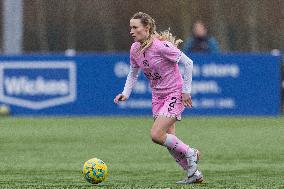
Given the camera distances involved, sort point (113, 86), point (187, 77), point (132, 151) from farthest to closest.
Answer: point (113, 86)
point (132, 151)
point (187, 77)

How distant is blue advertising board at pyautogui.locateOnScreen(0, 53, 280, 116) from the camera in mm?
22266

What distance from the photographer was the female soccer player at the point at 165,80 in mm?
11109

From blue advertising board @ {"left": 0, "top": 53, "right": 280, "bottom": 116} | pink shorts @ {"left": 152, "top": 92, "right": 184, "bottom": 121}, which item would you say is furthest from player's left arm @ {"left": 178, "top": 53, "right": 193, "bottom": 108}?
blue advertising board @ {"left": 0, "top": 53, "right": 280, "bottom": 116}

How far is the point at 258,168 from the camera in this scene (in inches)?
508

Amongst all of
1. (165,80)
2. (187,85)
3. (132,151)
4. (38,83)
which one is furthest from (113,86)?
(187,85)

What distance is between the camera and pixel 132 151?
50.3 ft

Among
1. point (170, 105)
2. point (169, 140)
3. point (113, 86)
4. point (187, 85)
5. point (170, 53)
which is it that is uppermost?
point (113, 86)

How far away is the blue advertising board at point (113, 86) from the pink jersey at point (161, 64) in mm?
10937

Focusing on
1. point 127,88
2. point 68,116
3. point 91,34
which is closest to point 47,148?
point 127,88

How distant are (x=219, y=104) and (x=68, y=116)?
3.10 m

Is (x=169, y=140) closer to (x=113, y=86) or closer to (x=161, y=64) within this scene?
(x=161, y=64)

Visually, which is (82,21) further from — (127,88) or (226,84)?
(127,88)

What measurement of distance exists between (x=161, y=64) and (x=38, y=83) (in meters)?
11.4

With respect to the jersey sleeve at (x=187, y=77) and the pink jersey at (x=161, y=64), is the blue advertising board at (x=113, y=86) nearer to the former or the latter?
the pink jersey at (x=161, y=64)
